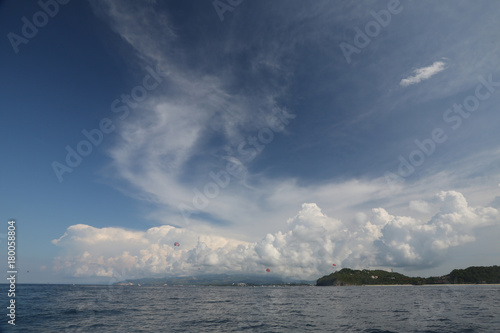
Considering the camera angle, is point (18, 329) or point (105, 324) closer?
point (18, 329)

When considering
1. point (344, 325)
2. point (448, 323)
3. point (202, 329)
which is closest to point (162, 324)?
point (202, 329)

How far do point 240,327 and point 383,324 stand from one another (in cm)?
2146

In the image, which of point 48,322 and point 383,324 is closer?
point 383,324

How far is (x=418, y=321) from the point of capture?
122ft

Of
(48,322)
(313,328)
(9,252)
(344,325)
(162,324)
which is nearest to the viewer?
(9,252)

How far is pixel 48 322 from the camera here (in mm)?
39500

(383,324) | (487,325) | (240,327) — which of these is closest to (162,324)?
(240,327)

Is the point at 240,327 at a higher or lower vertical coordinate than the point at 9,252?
lower

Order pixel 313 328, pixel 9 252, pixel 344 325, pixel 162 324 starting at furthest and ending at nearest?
pixel 162 324, pixel 344 325, pixel 313 328, pixel 9 252

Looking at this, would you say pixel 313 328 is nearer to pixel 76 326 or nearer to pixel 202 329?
pixel 202 329

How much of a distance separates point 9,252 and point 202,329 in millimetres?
24641

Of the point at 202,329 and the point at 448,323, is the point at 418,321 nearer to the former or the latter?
the point at 448,323

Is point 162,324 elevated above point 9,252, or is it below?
below

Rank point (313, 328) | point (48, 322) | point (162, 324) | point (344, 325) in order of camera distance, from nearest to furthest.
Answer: point (313, 328)
point (344, 325)
point (162, 324)
point (48, 322)
